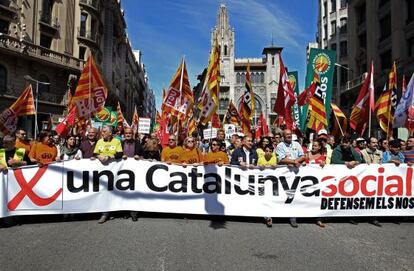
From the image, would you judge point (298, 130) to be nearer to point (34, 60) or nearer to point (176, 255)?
point (176, 255)

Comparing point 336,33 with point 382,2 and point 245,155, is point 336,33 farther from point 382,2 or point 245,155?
point 245,155

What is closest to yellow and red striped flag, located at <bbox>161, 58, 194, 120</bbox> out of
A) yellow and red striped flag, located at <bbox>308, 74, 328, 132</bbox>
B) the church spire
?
yellow and red striped flag, located at <bbox>308, 74, 328, 132</bbox>

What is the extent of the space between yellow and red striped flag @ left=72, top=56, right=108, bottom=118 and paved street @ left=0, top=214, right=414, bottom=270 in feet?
11.6

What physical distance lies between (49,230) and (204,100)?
5.14m

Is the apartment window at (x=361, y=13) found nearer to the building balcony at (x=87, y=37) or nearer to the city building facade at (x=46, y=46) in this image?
the city building facade at (x=46, y=46)

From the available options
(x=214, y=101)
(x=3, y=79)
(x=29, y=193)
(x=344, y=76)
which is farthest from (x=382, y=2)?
(x=29, y=193)

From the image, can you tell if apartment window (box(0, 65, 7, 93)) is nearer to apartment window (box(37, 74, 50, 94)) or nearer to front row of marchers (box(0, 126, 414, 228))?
apartment window (box(37, 74, 50, 94))

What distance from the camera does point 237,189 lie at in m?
6.72

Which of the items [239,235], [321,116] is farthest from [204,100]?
[239,235]

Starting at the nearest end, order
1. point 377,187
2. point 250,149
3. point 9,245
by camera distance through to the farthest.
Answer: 1. point 9,245
2. point 377,187
3. point 250,149

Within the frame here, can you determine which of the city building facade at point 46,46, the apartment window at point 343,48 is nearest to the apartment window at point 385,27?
the apartment window at point 343,48

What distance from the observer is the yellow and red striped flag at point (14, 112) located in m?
10.8

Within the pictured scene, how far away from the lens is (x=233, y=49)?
242ft

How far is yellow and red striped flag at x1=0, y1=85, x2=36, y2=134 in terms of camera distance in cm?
1084
